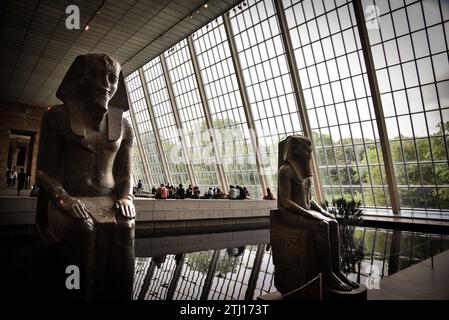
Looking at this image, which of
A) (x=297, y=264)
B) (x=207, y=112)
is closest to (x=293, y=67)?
(x=207, y=112)

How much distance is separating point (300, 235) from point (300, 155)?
45.4 inches

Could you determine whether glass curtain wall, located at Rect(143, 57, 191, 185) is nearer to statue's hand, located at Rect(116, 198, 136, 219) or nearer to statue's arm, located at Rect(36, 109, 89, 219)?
statue's arm, located at Rect(36, 109, 89, 219)

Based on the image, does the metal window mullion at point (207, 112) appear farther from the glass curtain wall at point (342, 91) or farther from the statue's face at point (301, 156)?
the statue's face at point (301, 156)

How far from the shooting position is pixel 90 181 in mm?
2615

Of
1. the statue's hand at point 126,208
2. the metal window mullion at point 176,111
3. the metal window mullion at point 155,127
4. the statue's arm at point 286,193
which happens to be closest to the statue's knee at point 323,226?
the statue's arm at point 286,193

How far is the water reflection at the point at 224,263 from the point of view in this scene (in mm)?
3880

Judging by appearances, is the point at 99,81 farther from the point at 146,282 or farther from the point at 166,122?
the point at 166,122

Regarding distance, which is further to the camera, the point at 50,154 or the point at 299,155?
the point at 299,155

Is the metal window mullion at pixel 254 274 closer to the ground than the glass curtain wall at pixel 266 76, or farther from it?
closer to the ground

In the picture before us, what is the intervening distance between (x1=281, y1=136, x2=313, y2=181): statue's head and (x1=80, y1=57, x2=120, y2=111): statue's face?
2.64m

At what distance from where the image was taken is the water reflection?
3.88 m

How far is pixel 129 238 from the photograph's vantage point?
7.93 feet

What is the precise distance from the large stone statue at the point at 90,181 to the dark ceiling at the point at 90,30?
11389 mm
